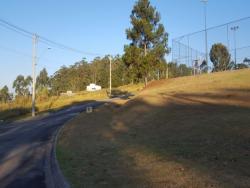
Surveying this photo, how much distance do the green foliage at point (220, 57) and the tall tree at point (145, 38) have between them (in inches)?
250

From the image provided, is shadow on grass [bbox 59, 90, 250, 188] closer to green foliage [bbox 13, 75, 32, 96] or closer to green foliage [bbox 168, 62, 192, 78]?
green foliage [bbox 168, 62, 192, 78]

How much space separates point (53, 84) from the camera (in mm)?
155250

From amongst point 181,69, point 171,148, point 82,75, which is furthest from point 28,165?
point 82,75

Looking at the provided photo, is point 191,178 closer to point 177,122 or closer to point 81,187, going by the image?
point 81,187

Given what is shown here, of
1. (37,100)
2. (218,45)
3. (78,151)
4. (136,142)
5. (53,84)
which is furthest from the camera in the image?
(53,84)

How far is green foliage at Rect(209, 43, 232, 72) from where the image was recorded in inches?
1693

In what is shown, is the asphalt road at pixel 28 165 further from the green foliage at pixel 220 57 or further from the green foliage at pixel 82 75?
the green foliage at pixel 82 75

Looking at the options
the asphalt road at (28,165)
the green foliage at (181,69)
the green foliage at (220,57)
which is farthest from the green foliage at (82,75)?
the asphalt road at (28,165)

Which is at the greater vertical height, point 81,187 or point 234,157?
point 234,157

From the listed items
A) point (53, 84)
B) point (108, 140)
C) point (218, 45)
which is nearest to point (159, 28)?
point (218, 45)

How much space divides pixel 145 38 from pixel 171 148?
37275mm

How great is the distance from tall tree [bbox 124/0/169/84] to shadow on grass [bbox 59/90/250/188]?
79.9 ft

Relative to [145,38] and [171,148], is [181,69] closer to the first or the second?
[145,38]

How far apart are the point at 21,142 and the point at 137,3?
94.6 ft
